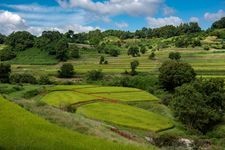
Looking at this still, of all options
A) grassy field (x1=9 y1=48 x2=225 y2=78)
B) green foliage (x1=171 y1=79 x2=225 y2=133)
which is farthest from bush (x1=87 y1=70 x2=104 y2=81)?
green foliage (x1=171 y1=79 x2=225 y2=133)

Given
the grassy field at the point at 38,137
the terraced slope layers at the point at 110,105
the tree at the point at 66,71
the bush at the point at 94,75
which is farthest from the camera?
the tree at the point at 66,71

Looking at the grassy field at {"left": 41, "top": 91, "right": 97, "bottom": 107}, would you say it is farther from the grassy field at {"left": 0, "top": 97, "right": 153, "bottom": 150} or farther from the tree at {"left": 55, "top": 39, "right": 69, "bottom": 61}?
the tree at {"left": 55, "top": 39, "right": 69, "bottom": 61}

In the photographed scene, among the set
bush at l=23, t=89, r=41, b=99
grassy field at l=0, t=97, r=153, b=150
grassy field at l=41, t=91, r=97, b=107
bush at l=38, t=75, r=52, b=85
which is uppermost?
grassy field at l=0, t=97, r=153, b=150

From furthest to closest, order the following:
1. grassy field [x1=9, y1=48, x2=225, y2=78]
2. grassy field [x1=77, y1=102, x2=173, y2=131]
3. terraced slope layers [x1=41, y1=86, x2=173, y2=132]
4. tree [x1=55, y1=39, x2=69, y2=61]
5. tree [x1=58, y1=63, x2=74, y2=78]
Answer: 1. tree [x1=55, y1=39, x2=69, y2=61]
2. grassy field [x1=9, y1=48, x2=225, y2=78]
3. tree [x1=58, y1=63, x2=74, y2=78]
4. terraced slope layers [x1=41, y1=86, x2=173, y2=132]
5. grassy field [x1=77, y1=102, x2=173, y2=131]

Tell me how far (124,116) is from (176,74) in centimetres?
4649

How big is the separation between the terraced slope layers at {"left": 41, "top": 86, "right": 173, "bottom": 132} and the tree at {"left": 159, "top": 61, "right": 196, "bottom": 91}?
1819 centimetres

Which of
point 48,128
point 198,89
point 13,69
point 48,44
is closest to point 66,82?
point 13,69

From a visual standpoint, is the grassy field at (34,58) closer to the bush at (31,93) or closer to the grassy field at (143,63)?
the grassy field at (143,63)

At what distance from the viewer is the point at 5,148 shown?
22.7 m

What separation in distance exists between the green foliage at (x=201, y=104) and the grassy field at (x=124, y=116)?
149 inches

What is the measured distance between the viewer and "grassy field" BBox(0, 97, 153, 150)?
24.1m

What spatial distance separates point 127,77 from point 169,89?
48.9ft

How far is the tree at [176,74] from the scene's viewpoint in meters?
115

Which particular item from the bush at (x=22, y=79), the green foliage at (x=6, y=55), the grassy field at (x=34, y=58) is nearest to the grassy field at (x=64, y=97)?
the bush at (x=22, y=79)
